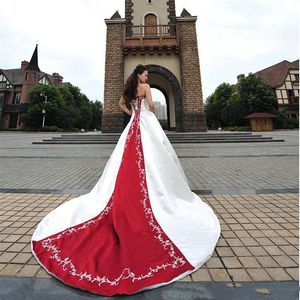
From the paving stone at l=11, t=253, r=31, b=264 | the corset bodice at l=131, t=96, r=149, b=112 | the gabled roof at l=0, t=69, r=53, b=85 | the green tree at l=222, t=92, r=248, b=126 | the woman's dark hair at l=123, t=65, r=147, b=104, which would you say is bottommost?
the paving stone at l=11, t=253, r=31, b=264

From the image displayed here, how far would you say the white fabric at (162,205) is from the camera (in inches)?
82.2

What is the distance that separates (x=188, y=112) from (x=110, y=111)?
5.66 m

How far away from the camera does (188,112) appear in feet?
52.5

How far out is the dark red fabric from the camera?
1526 millimetres

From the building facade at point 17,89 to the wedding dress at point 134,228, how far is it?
46.8 meters

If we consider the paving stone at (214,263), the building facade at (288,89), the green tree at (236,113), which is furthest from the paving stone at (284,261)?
the building facade at (288,89)

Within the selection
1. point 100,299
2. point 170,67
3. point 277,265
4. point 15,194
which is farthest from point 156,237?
point 170,67

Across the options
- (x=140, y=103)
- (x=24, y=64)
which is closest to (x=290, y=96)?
(x=140, y=103)

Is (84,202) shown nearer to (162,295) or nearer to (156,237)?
(156,237)

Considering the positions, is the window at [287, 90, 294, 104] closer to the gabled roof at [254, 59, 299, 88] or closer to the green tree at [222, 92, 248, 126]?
the gabled roof at [254, 59, 299, 88]

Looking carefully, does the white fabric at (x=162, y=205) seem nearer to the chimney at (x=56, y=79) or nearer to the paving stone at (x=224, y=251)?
the paving stone at (x=224, y=251)

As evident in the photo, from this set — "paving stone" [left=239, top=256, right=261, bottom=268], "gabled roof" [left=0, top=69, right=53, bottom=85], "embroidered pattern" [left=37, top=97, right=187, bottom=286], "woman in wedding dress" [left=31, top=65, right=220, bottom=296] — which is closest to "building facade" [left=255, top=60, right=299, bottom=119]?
"woman in wedding dress" [left=31, top=65, right=220, bottom=296]

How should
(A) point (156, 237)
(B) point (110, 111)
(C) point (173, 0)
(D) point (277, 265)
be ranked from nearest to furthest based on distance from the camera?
(D) point (277, 265) < (A) point (156, 237) < (B) point (110, 111) < (C) point (173, 0)

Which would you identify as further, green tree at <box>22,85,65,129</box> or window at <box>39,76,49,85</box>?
window at <box>39,76,49,85</box>
